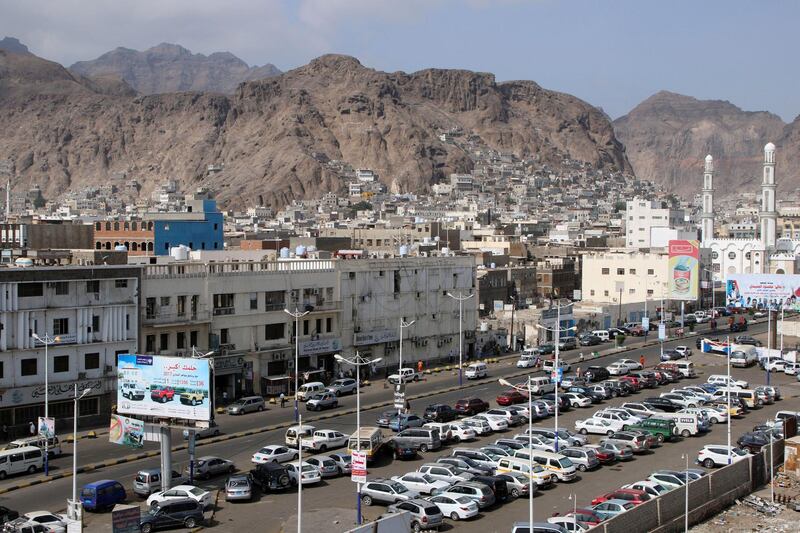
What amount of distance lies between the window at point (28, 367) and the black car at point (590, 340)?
45.4 m

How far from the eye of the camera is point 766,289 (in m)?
78.9

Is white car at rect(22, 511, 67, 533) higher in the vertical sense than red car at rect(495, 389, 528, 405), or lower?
lower

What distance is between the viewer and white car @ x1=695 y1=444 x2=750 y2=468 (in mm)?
40344

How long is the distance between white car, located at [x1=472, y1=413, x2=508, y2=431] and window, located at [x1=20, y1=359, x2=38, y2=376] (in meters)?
19.1

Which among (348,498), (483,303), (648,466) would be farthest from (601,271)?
(348,498)

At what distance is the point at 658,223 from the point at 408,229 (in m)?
41.6

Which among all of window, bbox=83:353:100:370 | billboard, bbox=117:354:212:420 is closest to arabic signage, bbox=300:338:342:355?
window, bbox=83:353:100:370

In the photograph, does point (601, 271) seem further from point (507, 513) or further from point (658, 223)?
point (507, 513)

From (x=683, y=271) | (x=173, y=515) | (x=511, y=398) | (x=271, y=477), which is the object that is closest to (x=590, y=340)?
(x=683, y=271)

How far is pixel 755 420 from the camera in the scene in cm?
5050

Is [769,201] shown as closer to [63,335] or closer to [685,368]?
[685,368]

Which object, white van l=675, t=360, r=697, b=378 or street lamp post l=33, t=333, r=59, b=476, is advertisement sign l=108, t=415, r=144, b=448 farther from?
white van l=675, t=360, r=697, b=378

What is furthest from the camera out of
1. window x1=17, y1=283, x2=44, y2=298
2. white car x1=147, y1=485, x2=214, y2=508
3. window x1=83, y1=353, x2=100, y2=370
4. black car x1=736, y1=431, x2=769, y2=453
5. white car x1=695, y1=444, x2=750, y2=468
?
window x1=83, y1=353, x2=100, y2=370

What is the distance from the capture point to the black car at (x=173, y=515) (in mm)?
31391
